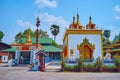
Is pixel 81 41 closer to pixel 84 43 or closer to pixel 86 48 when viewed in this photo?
pixel 84 43

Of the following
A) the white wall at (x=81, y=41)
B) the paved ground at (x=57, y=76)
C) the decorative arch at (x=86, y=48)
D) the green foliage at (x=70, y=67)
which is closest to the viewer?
the paved ground at (x=57, y=76)

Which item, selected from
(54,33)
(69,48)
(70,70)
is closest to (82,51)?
(69,48)

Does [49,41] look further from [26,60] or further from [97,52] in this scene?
[97,52]

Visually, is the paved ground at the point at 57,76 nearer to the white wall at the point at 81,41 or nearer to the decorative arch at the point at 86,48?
the decorative arch at the point at 86,48

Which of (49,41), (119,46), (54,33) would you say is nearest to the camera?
(119,46)

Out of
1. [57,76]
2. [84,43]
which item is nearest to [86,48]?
[84,43]

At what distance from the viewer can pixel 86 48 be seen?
25.6 metres

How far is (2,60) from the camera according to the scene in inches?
1673

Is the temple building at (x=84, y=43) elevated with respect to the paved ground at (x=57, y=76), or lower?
elevated

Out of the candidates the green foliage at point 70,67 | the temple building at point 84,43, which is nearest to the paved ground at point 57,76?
the green foliage at point 70,67

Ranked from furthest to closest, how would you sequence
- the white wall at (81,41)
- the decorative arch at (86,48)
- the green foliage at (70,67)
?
the white wall at (81,41), the decorative arch at (86,48), the green foliage at (70,67)

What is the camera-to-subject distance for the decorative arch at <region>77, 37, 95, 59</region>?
25281 mm

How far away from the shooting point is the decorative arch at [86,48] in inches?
995

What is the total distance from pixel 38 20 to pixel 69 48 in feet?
21.8
